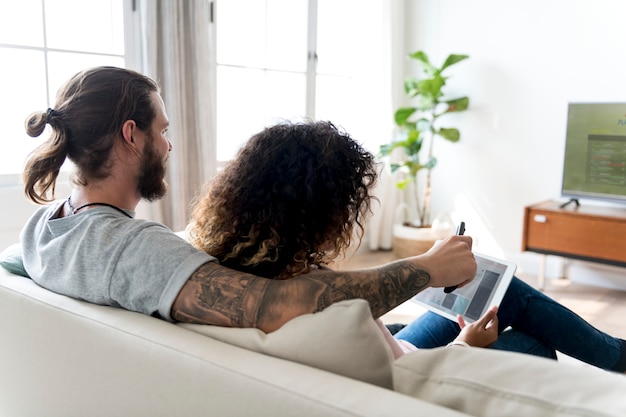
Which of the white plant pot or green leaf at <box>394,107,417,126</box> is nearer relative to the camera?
the white plant pot

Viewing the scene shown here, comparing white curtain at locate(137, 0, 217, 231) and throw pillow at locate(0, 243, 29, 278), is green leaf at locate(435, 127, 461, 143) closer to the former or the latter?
white curtain at locate(137, 0, 217, 231)

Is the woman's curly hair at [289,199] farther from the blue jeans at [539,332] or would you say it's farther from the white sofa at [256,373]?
the blue jeans at [539,332]

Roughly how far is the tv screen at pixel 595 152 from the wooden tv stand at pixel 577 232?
0.13 meters

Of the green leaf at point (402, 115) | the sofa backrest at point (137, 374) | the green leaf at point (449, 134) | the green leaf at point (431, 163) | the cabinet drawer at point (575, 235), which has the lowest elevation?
the cabinet drawer at point (575, 235)

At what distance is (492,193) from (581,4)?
56.6 inches

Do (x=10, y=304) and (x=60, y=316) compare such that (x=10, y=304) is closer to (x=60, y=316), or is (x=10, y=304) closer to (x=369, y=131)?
(x=60, y=316)

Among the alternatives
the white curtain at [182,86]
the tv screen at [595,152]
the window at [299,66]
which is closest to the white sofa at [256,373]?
the white curtain at [182,86]

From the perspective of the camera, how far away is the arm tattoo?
1.00 meters

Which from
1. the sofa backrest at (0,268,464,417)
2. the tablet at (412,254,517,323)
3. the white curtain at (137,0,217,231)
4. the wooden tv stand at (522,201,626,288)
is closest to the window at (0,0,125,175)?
the white curtain at (137,0,217,231)

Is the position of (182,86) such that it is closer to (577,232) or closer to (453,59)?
(453,59)

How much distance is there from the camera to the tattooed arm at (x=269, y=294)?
100 cm

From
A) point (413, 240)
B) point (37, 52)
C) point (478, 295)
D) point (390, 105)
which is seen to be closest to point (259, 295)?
point (478, 295)

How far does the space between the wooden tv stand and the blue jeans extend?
1878 mm

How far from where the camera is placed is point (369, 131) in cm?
482
